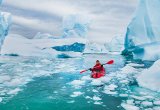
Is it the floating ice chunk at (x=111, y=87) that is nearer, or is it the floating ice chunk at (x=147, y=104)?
the floating ice chunk at (x=147, y=104)

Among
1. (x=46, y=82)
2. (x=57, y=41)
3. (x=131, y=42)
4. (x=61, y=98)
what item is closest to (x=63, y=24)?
(x=57, y=41)

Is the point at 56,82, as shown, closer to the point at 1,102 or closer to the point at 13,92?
the point at 13,92

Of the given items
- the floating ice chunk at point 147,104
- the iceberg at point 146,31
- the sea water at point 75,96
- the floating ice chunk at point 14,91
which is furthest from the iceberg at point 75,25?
the floating ice chunk at point 147,104

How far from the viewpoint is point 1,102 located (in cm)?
657

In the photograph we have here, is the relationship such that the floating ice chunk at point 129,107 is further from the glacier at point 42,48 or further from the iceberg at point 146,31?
the glacier at point 42,48

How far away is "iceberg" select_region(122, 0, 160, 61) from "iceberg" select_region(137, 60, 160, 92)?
1160cm

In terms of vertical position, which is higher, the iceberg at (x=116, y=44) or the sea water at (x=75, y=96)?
the iceberg at (x=116, y=44)

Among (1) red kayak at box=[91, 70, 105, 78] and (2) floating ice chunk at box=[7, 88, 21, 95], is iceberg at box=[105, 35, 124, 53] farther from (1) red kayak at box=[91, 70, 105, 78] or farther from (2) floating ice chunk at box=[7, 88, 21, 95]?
(2) floating ice chunk at box=[7, 88, 21, 95]

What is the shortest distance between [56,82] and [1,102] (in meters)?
3.37

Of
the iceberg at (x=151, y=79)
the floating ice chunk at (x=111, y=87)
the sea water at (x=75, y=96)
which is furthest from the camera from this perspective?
the floating ice chunk at (x=111, y=87)

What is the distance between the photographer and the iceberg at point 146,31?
821 inches

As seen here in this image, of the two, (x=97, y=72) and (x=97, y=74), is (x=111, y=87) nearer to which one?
(x=97, y=74)

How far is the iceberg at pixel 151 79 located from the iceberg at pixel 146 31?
11.6m

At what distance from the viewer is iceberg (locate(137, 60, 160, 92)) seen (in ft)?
26.2
